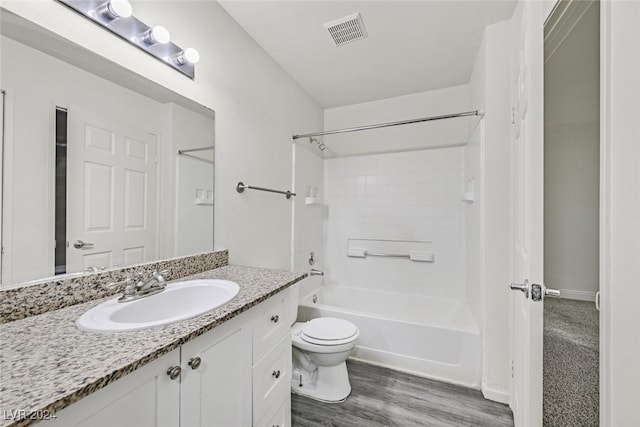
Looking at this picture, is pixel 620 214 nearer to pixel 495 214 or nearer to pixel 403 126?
pixel 495 214

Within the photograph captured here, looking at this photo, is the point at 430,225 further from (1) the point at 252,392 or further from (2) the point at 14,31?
(2) the point at 14,31

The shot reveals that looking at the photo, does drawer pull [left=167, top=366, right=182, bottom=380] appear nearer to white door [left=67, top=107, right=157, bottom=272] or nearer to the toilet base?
white door [left=67, top=107, right=157, bottom=272]

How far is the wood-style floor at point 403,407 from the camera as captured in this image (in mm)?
1517

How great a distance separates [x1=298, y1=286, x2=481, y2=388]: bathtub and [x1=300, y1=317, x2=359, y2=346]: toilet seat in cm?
31

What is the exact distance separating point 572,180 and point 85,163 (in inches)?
171

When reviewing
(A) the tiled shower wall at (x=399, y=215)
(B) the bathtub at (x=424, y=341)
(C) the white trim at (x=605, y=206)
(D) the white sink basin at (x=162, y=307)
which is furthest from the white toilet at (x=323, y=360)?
(C) the white trim at (x=605, y=206)

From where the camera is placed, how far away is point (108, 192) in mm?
1070

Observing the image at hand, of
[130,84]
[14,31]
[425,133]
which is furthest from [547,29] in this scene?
[14,31]

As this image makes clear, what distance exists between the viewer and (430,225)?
271cm

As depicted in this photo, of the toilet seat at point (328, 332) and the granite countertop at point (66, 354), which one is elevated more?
the granite countertop at point (66, 354)

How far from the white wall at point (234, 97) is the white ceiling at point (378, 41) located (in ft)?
0.53

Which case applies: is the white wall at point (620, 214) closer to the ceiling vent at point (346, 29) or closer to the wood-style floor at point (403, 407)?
the wood-style floor at point (403, 407)

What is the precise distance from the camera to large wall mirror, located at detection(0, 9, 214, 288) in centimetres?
83

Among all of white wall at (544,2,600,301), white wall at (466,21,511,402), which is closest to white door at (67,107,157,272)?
white wall at (466,21,511,402)
